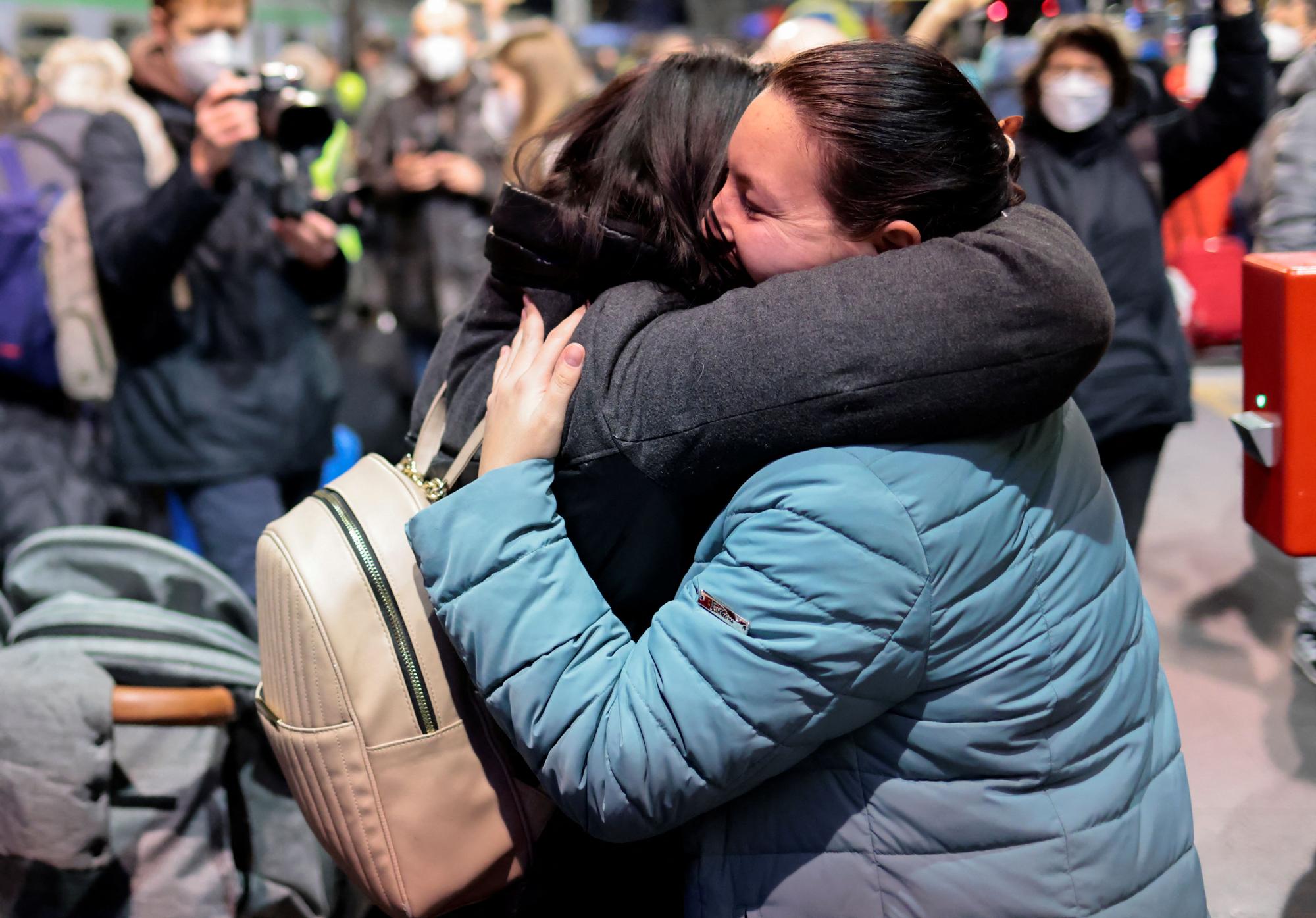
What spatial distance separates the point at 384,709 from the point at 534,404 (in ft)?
1.28

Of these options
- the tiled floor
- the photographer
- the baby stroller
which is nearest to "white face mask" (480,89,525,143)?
the photographer

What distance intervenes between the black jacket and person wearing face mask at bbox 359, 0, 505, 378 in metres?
1.71

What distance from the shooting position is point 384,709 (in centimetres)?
131

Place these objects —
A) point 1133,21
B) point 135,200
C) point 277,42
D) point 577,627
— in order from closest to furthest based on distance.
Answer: point 577,627 < point 135,200 < point 1133,21 < point 277,42

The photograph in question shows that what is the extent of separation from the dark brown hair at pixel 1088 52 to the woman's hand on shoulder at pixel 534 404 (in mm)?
2233

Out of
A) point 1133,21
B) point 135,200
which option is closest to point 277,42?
point 1133,21

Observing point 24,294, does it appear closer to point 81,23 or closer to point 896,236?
point 896,236

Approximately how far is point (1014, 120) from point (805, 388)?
0.53 meters

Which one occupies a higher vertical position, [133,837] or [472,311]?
[472,311]

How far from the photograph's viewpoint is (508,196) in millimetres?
1271

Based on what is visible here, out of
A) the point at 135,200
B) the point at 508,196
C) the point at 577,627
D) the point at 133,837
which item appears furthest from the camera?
the point at 135,200


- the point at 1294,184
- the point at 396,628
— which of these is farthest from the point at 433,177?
the point at 396,628

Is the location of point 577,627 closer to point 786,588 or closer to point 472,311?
point 786,588

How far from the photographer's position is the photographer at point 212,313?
2.79 meters
